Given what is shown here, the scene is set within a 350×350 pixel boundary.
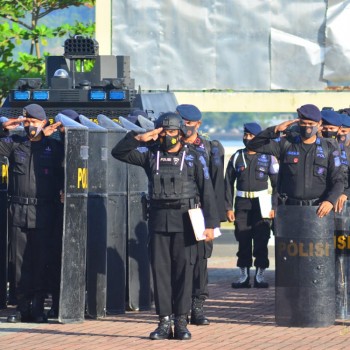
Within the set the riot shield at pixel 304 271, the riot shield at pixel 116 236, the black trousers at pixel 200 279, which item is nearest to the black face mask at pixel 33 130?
the riot shield at pixel 116 236

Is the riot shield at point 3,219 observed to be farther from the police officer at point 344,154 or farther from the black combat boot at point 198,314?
the police officer at point 344,154

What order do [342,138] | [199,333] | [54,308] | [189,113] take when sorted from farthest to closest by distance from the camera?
[342,138] < [54,308] < [189,113] < [199,333]

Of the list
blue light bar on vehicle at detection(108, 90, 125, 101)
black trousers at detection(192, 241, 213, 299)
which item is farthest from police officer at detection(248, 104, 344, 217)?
blue light bar on vehicle at detection(108, 90, 125, 101)

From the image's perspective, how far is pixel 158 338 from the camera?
1329 centimetres

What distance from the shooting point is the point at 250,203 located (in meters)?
18.1

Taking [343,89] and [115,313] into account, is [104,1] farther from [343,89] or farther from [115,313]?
[115,313]

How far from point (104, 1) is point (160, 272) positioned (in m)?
→ 14.1

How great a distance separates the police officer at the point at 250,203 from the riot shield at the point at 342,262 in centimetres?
324

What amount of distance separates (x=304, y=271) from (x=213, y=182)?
1471 mm

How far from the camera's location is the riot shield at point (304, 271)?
46.4ft

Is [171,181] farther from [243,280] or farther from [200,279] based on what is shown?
[243,280]

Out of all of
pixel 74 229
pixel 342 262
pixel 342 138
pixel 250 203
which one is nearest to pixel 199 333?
pixel 74 229

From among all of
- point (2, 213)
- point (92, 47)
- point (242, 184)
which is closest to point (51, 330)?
point (2, 213)

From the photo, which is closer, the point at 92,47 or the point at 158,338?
the point at 158,338
